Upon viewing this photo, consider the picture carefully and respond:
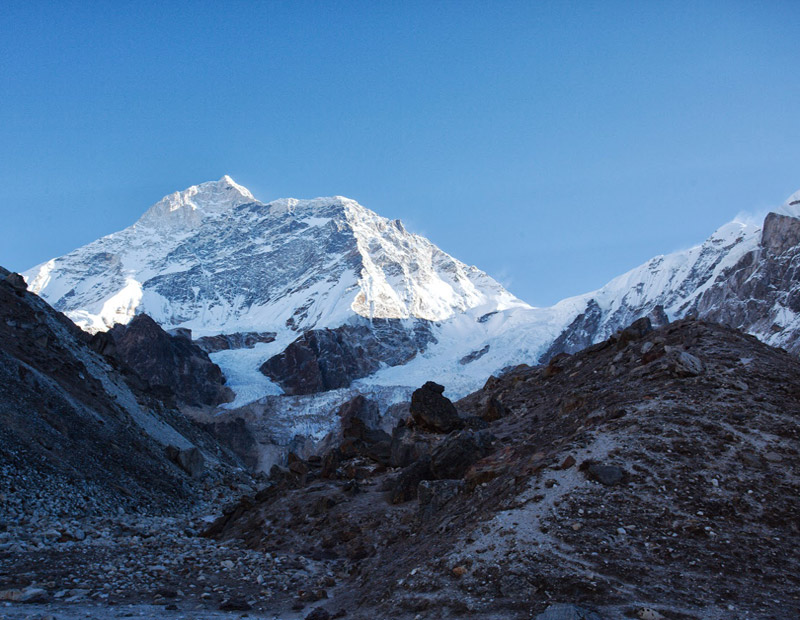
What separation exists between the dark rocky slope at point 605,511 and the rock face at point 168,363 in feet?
349

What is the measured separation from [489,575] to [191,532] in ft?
48.3

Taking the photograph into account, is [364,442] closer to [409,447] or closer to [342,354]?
[409,447]

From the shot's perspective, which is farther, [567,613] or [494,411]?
[494,411]

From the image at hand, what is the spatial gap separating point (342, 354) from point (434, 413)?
133m

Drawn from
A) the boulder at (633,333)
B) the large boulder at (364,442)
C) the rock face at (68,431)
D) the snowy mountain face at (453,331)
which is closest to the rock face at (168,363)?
the snowy mountain face at (453,331)

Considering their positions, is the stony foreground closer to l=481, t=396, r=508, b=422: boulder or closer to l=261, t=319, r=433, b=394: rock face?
l=481, t=396, r=508, b=422: boulder

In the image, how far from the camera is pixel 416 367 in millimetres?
155625

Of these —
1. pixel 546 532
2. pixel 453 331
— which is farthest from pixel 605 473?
pixel 453 331

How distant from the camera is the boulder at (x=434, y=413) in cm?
2542

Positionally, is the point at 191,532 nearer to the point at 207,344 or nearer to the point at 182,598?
the point at 182,598

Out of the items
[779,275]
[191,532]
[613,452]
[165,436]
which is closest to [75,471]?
[191,532]

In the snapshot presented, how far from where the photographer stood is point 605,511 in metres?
11.3

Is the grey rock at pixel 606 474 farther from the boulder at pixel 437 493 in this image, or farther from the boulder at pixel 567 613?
the boulder at pixel 437 493

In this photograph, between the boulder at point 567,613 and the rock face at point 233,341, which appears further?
the rock face at point 233,341
